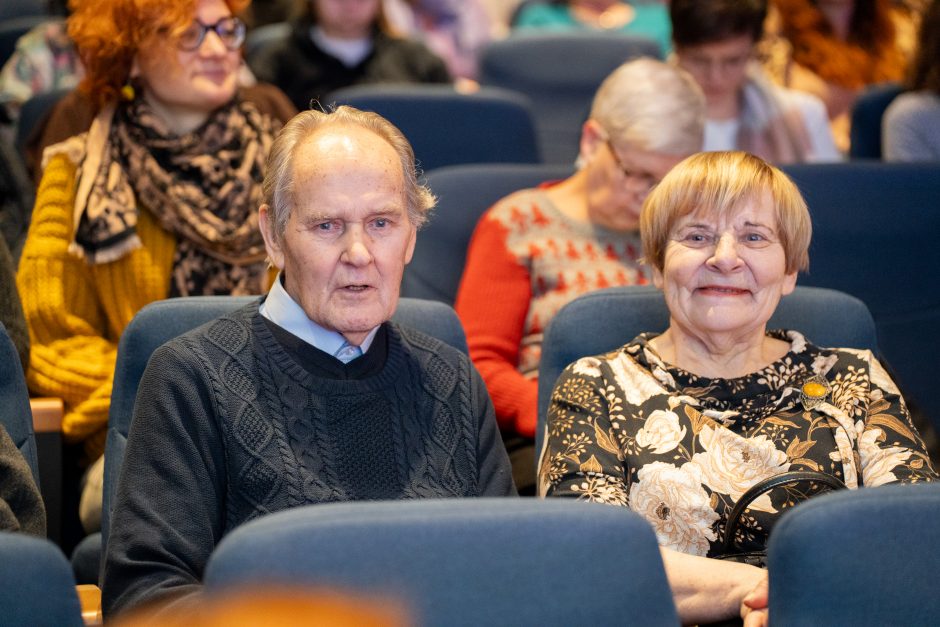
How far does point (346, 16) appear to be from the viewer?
3.90 metres

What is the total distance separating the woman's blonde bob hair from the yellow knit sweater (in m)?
1.01

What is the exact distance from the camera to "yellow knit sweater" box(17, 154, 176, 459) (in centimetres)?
223

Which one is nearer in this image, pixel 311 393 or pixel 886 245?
pixel 311 393

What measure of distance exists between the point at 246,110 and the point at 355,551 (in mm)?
1632

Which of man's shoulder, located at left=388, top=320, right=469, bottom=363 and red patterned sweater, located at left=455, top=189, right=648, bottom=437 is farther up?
man's shoulder, located at left=388, top=320, right=469, bottom=363

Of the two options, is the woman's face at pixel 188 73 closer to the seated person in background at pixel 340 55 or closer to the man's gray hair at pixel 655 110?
the man's gray hair at pixel 655 110

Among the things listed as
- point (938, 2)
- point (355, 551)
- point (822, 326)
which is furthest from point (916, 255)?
point (355, 551)

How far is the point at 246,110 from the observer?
2.57m

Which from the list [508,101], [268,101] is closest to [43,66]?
[268,101]

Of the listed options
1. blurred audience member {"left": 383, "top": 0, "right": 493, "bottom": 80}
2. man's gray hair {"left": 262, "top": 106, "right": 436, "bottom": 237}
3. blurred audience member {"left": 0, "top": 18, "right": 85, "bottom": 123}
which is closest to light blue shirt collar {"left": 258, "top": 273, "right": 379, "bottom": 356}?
man's gray hair {"left": 262, "top": 106, "right": 436, "bottom": 237}

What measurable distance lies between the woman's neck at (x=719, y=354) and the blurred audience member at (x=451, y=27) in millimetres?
3213

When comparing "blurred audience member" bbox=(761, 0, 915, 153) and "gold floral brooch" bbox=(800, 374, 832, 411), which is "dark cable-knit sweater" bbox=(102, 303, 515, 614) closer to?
"gold floral brooch" bbox=(800, 374, 832, 411)

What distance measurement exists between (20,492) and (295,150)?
1.95 ft

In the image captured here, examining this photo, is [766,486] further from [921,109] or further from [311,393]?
[921,109]
